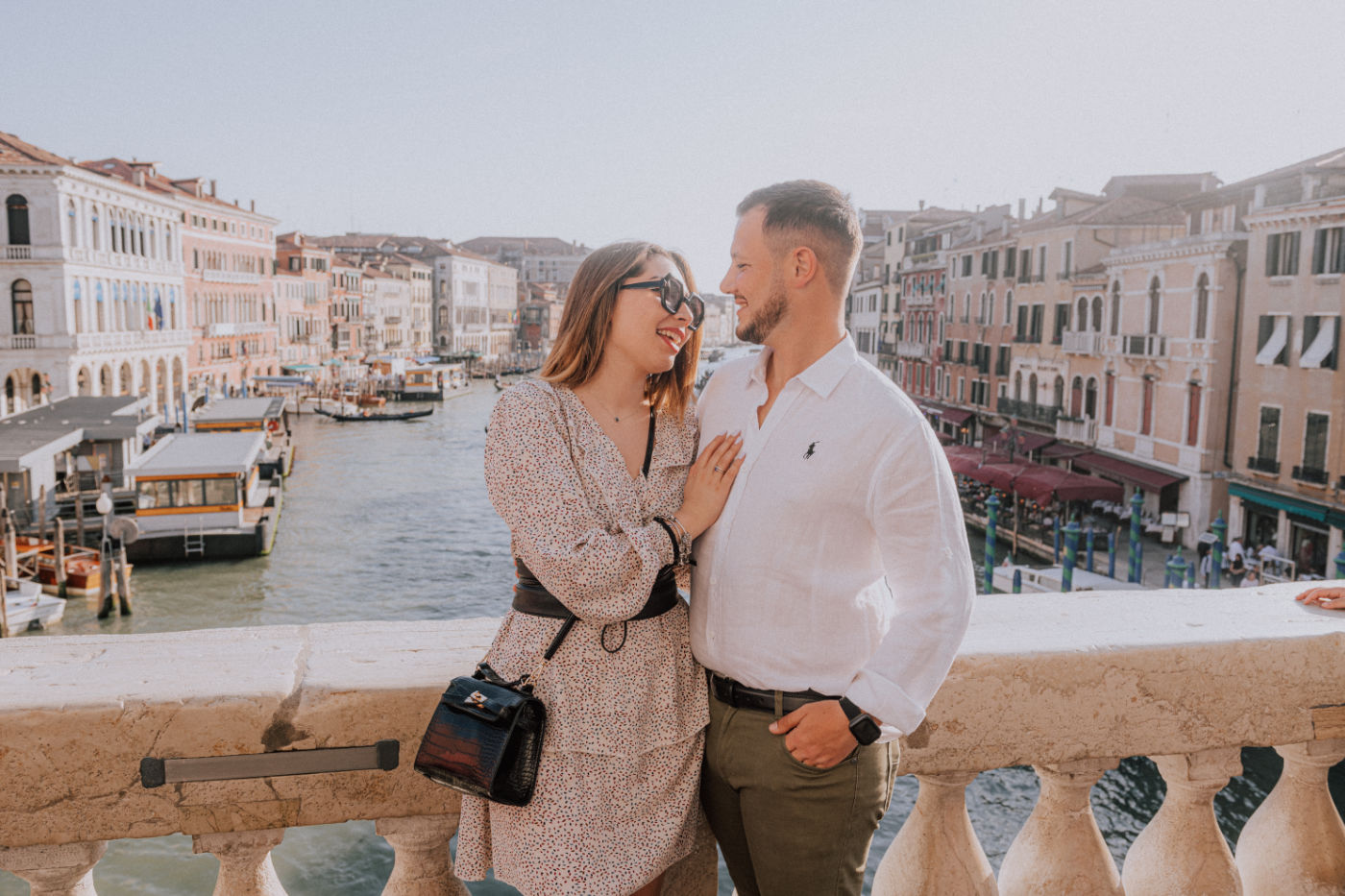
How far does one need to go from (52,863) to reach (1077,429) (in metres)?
23.5

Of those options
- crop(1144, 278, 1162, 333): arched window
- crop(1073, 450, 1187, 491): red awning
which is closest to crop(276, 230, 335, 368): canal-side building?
crop(1073, 450, 1187, 491): red awning

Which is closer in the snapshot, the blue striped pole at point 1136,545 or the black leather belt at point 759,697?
the black leather belt at point 759,697

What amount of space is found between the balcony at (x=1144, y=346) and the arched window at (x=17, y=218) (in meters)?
24.9

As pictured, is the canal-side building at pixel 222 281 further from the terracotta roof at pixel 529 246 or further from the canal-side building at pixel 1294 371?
the terracotta roof at pixel 529 246

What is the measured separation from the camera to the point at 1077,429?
23.0m

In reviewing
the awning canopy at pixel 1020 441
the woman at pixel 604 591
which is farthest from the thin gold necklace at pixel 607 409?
the awning canopy at pixel 1020 441

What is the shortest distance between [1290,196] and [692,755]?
17662mm

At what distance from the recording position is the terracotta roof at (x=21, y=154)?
27.4 m

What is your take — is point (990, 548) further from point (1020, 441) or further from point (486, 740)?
point (486, 740)

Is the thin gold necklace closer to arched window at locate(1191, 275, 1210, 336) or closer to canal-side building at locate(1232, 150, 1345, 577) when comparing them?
canal-side building at locate(1232, 150, 1345, 577)

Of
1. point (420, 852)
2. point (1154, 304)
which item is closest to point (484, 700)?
point (420, 852)

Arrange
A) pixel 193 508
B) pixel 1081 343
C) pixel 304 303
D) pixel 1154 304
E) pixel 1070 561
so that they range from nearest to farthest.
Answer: pixel 1070 561, pixel 193 508, pixel 1154 304, pixel 1081 343, pixel 304 303

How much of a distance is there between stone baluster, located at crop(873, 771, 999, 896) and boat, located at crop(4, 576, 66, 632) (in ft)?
47.3

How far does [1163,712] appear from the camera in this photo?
1.54m
